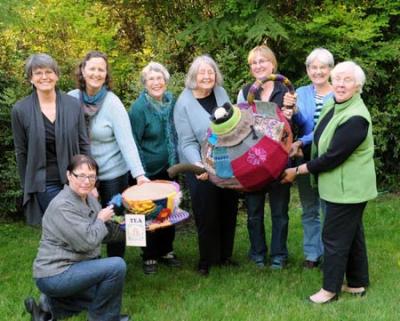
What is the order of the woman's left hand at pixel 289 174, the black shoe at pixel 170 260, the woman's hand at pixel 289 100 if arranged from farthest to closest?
the black shoe at pixel 170 260 < the woman's hand at pixel 289 100 < the woman's left hand at pixel 289 174

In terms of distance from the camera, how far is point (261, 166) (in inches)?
165

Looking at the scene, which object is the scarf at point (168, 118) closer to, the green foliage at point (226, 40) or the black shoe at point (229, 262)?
the black shoe at point (229, 262)

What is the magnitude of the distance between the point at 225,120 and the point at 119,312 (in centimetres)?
153

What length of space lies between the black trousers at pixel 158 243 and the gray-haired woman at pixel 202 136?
0.44 metres

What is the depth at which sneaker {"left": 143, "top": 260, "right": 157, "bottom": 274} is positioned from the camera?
17.7ft

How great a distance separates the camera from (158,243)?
5602mm

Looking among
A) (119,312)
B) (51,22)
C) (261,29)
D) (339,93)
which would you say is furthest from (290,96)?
(51,22)

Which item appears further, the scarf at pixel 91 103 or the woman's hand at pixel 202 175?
the woman's hand at pixel 202 175

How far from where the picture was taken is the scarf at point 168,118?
5.06m

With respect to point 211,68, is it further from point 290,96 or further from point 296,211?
point 296,211

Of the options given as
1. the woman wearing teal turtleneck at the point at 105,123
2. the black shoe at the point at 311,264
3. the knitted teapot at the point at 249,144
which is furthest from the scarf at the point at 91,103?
the black shoe at the point at 311,264

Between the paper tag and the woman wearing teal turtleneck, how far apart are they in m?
0.56

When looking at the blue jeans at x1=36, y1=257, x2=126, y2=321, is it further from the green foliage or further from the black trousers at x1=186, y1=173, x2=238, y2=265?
the green foliage

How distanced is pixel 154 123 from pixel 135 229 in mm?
1256
